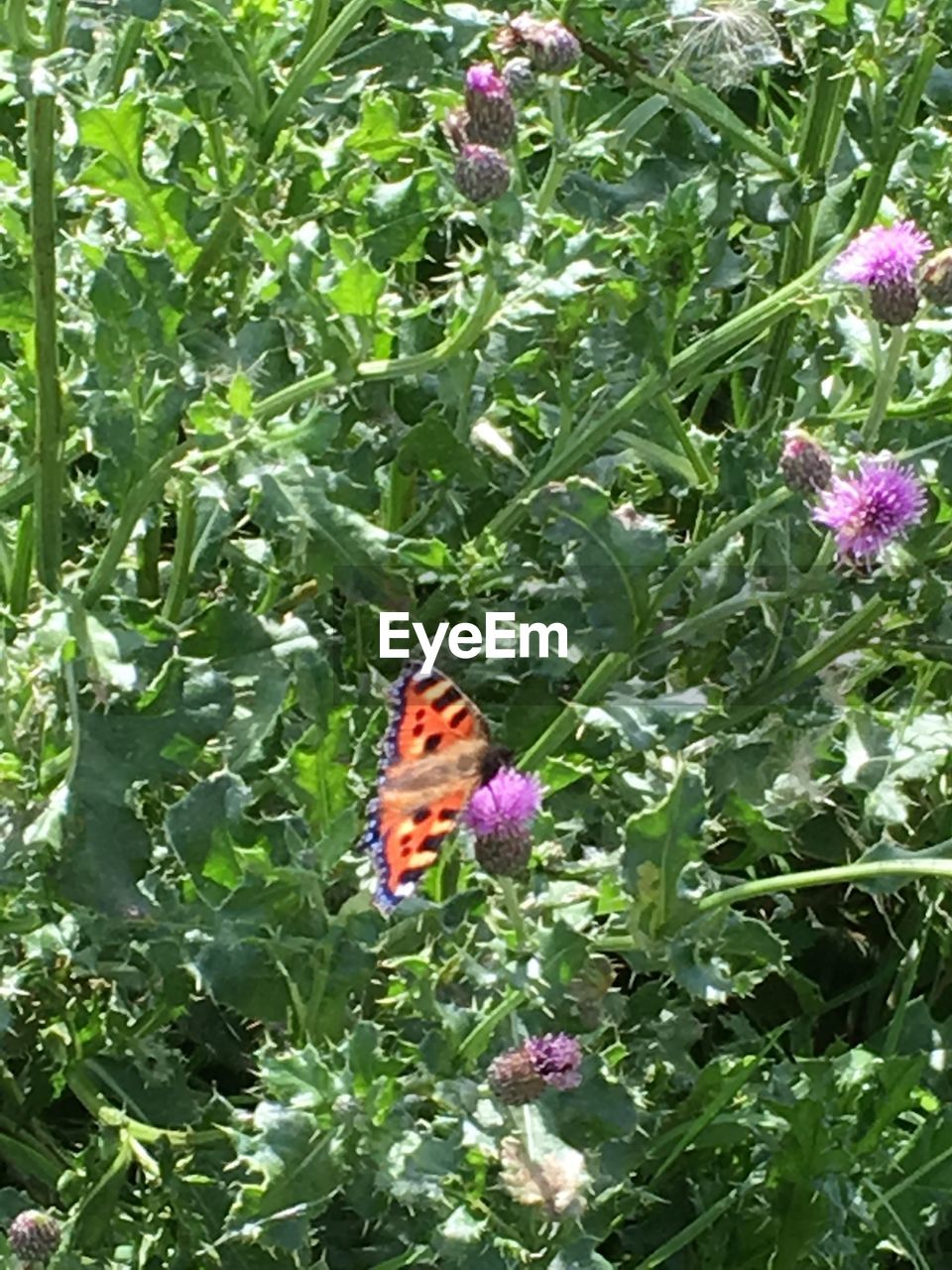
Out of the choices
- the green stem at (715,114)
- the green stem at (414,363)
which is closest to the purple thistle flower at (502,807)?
the green stem at (414,363)

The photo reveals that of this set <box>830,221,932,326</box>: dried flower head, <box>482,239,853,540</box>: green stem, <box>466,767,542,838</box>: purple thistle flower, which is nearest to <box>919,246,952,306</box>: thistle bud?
<box>830,221,932,326</box>: dried flower head

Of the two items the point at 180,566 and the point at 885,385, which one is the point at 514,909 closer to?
the point at 180,566

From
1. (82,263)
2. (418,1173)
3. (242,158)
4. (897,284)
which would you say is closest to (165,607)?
(82,263)

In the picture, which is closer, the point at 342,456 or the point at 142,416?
the point at 142,416

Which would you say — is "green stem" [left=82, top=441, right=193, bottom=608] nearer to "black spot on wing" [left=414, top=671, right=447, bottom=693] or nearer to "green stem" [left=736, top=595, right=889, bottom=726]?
"black spot on wing" [left=414, top=671, right=447, bottom=693]

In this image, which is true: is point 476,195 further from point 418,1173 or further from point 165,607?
point 418,1173

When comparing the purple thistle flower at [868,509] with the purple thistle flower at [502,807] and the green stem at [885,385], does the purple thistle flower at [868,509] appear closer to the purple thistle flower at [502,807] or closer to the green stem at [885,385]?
the green stem at [885,385]
